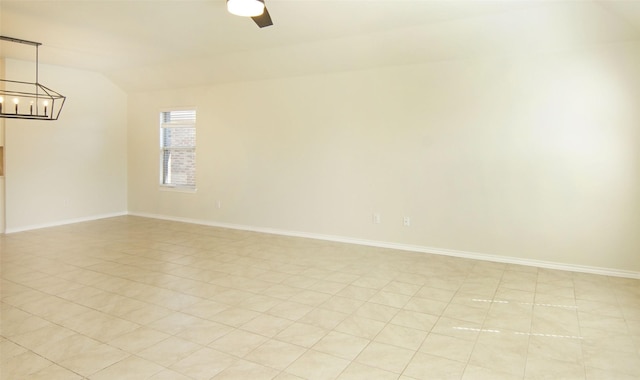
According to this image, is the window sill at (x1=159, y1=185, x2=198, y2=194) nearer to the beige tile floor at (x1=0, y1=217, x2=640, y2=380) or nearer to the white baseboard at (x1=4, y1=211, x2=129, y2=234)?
the white baseboard at (x1=4, y1=211, x2=129, y2=234)

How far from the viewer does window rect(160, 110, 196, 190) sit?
7.07m

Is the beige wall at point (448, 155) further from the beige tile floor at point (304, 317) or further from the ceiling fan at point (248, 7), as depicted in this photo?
the ceiling fan at point (248, 7)

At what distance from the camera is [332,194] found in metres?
5.66

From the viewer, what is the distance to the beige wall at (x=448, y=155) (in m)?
4.10

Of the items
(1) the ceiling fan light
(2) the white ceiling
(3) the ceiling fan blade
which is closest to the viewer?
(1) the ceiling fan light

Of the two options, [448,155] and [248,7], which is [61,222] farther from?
[448,155]

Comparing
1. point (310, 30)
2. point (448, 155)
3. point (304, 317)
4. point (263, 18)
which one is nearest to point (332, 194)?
point (448, 155)

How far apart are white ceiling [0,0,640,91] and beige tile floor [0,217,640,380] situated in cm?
250

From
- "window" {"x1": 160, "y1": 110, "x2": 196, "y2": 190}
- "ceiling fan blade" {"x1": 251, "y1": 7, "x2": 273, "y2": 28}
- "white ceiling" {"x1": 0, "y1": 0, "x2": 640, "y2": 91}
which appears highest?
"white ceiling" {"x1": 0, "y1": 0, "x2": 640, "y2": 91}

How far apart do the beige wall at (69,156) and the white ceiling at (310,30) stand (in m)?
0.96

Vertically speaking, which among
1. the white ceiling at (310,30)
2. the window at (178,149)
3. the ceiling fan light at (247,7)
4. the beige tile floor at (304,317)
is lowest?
the beige tile floor at (304,317)

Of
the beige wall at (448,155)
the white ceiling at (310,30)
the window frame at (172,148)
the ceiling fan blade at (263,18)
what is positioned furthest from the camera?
the window frame at (172,148)

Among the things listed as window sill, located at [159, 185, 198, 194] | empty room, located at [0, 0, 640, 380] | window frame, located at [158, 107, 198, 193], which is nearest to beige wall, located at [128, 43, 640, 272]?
empty room, located at [0, 0, 640, 380]

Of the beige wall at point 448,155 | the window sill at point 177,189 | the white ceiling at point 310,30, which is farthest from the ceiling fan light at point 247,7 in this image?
the window sill at point 177,189
